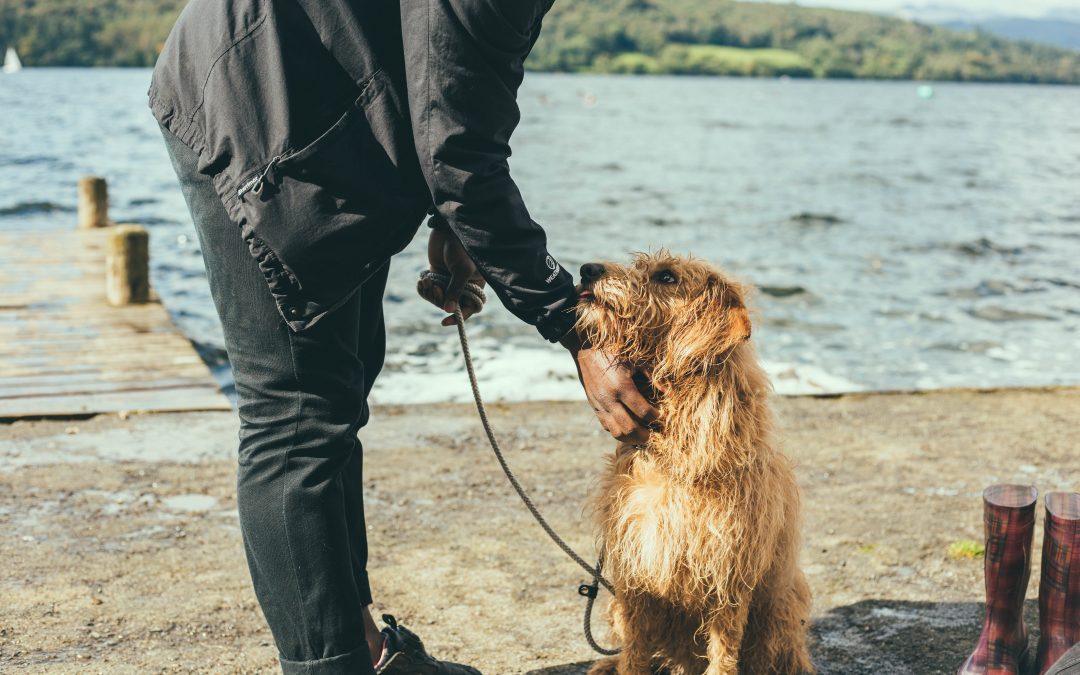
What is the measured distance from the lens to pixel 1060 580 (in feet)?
10.8

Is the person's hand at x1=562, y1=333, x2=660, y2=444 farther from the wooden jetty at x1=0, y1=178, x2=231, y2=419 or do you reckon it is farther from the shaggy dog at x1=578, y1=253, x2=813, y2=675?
the wooden jetty at x1=0, y1=178, x2=231, y2=419

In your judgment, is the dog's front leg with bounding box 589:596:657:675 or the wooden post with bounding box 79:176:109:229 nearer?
the dog's front leg with bounding box 589:596:657:675

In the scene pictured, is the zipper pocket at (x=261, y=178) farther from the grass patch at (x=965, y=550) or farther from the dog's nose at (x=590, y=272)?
the grass patch at (x=965, y=550)

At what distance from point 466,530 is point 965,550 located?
232 cm

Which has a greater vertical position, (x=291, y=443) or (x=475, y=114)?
(x=475, y=114)

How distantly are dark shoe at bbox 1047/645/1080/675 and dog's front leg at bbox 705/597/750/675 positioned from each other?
2.87 ft

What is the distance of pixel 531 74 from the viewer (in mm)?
128000

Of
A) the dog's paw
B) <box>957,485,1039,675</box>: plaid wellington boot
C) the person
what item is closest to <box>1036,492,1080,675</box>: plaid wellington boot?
<box>957,485,1039,675</box>: plaid wellington boot

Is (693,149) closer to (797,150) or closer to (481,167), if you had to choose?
(797,150)

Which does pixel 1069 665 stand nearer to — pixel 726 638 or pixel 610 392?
pixel 726 638

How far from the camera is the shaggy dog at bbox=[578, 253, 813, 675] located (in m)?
3.00

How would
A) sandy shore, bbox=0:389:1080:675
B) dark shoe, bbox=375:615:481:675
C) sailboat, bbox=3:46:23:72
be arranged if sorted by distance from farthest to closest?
1. sailboat, bbox=3:46:23:72
2. sandy shore, bbox=0:389:1080:675
3. dark shoe, bbox=375:615:481:675

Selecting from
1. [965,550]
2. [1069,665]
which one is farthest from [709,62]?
[1069,665]

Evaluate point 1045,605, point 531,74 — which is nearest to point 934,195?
point 1045,605
